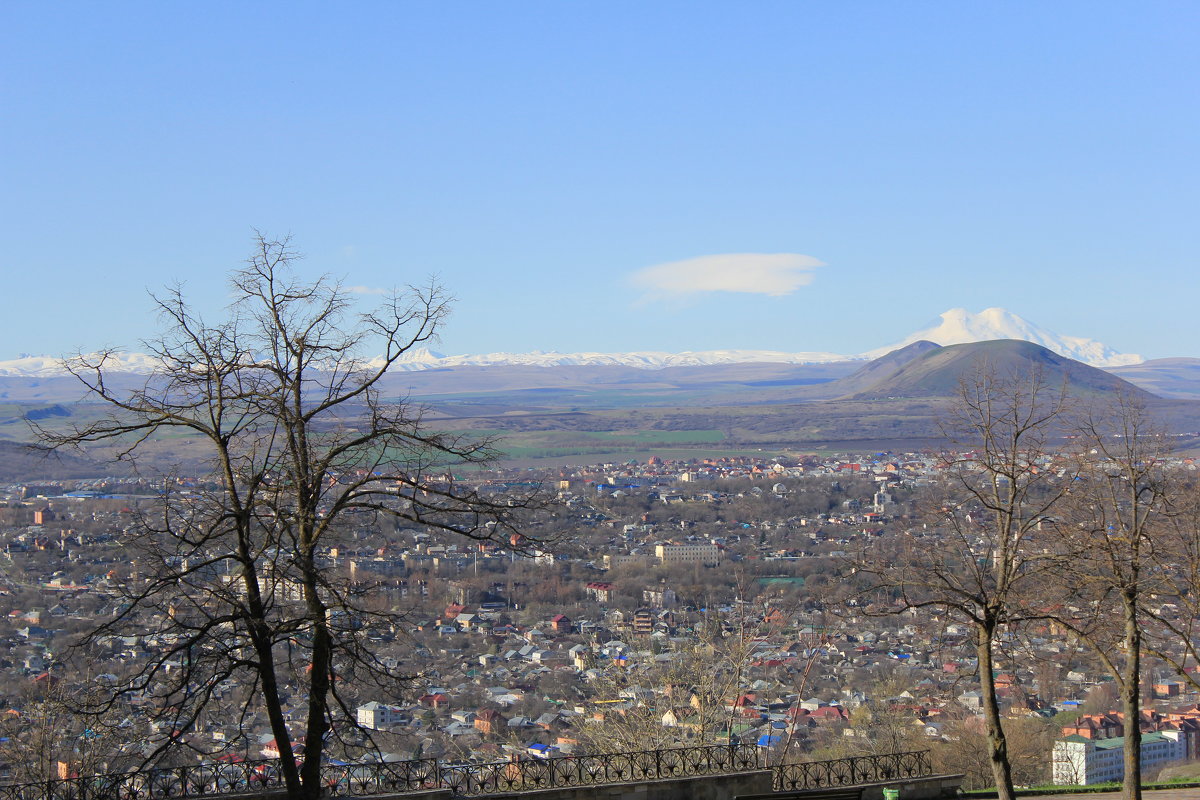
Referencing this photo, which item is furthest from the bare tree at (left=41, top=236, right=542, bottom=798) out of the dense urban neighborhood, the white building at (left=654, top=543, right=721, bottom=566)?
the white building at (left=654, top=543, right=721, bottom=566)

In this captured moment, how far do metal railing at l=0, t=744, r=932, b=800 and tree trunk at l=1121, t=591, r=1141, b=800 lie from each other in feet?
7.97

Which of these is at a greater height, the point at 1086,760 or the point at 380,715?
the point at 1086,760

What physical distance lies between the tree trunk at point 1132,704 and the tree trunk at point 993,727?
178 centimetres

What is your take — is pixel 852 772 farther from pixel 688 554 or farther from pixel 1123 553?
pixel 688 554

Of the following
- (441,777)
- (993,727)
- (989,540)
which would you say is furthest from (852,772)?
(441,777)

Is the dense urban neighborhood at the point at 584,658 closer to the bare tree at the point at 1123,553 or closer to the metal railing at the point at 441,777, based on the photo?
the metal railing at the point at 441,777

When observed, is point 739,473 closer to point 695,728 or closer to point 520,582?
point 520,582

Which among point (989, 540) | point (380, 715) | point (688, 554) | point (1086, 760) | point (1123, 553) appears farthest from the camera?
point (688, 554)

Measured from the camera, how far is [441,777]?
1106 centimetres

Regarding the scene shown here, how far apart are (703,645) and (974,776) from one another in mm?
5431

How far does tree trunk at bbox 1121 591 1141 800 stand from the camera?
1339cm

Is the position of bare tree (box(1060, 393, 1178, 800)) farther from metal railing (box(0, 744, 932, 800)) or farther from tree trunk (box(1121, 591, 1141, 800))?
metal railing (box(0, 744, 932, 800))

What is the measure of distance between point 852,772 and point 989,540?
3.38 m

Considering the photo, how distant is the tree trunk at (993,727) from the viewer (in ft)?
40.8
